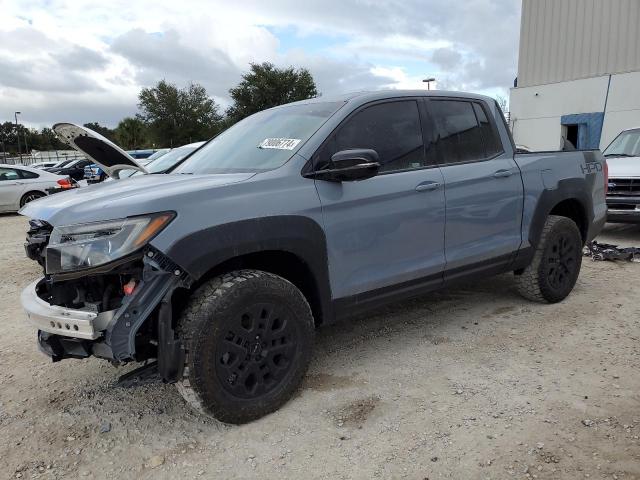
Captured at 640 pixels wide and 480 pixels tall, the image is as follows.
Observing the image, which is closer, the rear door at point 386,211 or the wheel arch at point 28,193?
the rear door at point 386,211

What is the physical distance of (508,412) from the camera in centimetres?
297

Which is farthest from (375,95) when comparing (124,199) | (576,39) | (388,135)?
(576,39)

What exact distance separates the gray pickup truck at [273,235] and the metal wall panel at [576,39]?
50.2ft

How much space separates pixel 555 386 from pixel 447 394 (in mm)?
678

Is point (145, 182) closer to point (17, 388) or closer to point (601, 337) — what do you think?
point (17, 388)

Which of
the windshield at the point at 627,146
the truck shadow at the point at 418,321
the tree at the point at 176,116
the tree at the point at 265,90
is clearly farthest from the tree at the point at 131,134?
the truck shadow at the point at 418,321

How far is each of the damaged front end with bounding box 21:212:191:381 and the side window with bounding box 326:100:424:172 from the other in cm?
130

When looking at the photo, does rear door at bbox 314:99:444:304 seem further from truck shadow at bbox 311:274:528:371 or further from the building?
the building

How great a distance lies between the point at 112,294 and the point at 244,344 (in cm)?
74

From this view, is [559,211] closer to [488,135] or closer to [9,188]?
[488,135]

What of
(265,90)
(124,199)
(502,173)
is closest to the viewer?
(124,199)

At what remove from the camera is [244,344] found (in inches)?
111

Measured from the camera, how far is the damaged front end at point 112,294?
2508mm

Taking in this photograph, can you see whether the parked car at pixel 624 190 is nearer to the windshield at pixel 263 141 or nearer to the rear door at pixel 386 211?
the rear door at pixel 386 211
